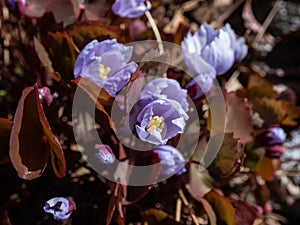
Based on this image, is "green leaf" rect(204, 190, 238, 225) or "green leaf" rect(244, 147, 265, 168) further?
"green leaf" rect(244, 147, 265, 168)

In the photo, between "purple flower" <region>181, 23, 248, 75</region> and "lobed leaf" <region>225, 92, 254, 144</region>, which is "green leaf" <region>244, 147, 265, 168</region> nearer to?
"lobed leaf" <region>225, 92, 254, 144</region>

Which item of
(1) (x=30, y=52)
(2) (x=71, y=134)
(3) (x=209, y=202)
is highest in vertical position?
(1) (x=30, y=52)

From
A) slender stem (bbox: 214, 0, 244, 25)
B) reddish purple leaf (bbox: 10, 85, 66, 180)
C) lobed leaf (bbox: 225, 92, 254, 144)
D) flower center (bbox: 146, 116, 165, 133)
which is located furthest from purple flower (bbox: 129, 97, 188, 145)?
slender stem (bbox: 214, 0, 244, 25)

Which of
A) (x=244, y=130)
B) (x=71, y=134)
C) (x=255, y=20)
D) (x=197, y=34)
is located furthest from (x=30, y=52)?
(x=255, y=20)

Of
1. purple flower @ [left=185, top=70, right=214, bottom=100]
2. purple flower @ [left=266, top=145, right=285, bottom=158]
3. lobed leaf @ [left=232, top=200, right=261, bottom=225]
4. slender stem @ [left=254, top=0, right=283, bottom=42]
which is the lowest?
purple flower @ [left=266, top=145, right=285, bottom=158]

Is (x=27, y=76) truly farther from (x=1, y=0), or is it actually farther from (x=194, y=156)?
(x=194, y=156)

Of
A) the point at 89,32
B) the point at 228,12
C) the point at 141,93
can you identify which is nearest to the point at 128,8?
the point at 89,32
